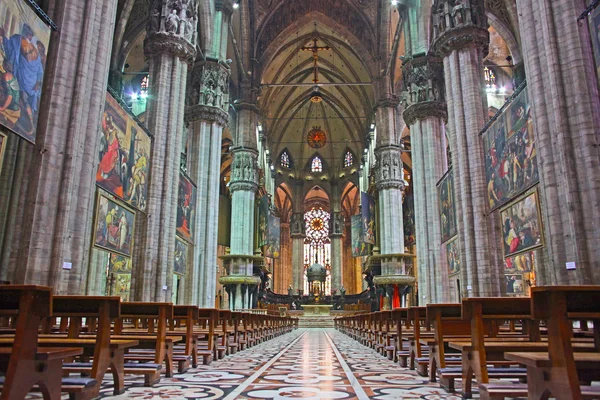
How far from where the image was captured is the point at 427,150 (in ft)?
62.7

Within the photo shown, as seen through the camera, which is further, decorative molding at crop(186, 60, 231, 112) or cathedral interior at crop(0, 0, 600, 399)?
decorative molding at crop(186, 60, 231, 112)

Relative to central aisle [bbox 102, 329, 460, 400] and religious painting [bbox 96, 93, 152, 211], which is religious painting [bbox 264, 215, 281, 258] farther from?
central aisle [bbox 102, 329, 460, 400]

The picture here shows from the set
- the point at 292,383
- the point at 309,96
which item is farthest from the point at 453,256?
the point at 309,96

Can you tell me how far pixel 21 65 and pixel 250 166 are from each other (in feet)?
71.9

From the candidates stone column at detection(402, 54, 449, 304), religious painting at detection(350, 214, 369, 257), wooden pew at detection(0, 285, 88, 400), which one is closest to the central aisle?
wooden pew at detection(0, 285, 88, 400)

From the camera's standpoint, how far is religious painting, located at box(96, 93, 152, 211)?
11516 mm

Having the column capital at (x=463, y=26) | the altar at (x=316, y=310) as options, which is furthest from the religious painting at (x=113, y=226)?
the altar at (x=316, y=310)

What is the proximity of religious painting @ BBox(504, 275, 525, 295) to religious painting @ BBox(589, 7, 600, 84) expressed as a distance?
10.4 meters

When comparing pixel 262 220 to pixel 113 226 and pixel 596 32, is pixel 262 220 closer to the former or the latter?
pixel 113 226

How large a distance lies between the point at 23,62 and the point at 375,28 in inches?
1031

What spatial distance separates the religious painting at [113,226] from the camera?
11477mm

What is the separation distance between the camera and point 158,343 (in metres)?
5.28

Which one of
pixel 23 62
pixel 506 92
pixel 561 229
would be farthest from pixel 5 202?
pixel 506 92

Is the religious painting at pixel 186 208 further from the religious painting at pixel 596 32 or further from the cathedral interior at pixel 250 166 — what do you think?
the religious painting at pixel 596 32
